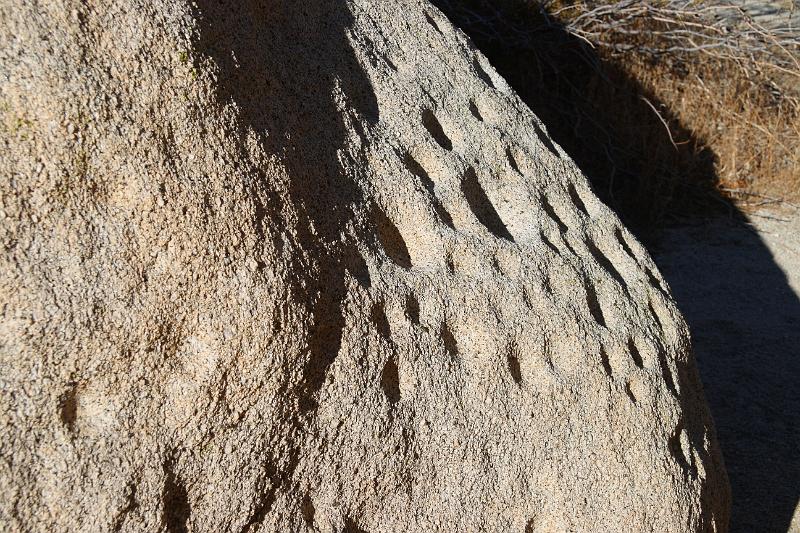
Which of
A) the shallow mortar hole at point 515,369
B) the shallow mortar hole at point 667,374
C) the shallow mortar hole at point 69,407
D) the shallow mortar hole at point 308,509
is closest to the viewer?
the shallow mortar hole at point 69,407

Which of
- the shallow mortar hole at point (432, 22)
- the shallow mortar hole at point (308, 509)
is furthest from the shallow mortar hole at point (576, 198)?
the shallow mortar hole at point (308, 509)

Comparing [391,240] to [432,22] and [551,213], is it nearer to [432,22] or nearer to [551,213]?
[551,213]

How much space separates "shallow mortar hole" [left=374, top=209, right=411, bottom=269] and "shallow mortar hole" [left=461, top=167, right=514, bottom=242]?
0.60ft

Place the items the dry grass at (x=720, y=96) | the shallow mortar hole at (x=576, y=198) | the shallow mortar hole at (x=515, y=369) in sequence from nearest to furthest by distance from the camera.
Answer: the shallow mortar hole at (x=515, y=369)
the shallow mortar hole at (x=576, y=198)
the dry grass at (x=720, y=96)

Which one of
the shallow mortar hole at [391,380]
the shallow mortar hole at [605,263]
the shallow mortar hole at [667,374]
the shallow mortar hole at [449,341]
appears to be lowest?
the shallow mortar hole at [391,380]

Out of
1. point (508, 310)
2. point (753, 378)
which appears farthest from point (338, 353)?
point (753, 378)

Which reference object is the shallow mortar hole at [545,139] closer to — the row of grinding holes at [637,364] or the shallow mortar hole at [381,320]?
the row of grinding holes at [637,364]

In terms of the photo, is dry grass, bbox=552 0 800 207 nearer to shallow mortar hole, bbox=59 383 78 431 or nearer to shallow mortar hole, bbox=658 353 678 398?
shallow mortar hole, bbox=658 353 678 398

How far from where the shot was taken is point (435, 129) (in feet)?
4.75

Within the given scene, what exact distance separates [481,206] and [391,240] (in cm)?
25

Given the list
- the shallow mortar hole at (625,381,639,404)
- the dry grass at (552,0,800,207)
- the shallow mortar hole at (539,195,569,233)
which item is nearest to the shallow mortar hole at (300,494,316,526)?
the shallow mortar hole at (625,381,639,404)

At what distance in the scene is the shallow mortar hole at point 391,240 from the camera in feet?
3.96

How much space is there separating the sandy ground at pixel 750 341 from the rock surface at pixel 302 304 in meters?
0.62

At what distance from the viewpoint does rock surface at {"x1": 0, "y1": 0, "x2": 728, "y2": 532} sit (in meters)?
0.82
